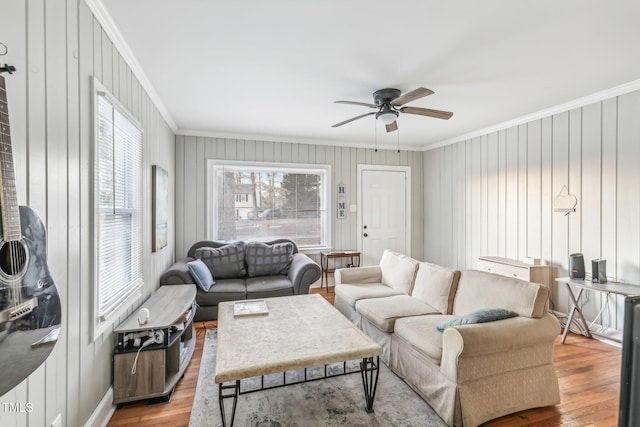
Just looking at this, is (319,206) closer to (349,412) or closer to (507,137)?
(507,137)

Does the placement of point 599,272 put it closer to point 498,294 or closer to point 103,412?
point 498,294

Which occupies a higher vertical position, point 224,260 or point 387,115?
point 387,115

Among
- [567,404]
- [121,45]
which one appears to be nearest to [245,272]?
[121,45]

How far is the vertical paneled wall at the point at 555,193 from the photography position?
3.07 m

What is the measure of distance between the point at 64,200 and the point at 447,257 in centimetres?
540

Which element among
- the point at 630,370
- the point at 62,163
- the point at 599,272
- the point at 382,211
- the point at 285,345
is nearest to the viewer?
the point at 630,370

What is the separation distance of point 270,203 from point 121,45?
10.4 feet

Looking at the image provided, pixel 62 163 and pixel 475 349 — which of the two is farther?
pixel 475 349

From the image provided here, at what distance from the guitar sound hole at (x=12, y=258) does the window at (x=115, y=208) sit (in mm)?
742

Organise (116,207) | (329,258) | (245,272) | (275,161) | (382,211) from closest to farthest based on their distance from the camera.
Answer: (116,207)
(245,272)
(275,161)
(329,258)
(382,211)

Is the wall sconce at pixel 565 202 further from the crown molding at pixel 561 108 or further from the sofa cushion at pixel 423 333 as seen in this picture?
the sofa cushion at pixel 423 333

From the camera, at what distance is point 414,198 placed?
599 cm

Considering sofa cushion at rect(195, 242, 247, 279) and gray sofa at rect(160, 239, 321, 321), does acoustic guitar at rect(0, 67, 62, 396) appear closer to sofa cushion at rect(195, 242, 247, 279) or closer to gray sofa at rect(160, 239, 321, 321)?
gray sofa at rect(160, 239, 321, 321)

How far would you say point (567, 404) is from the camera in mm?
2133
